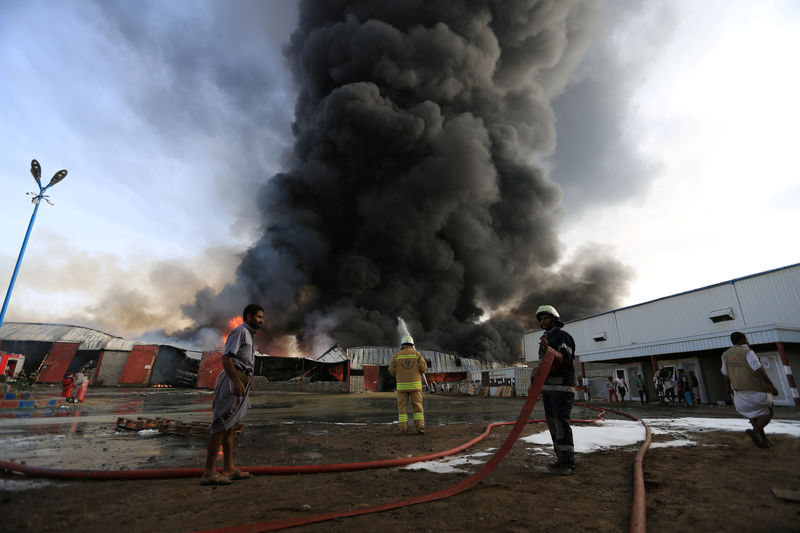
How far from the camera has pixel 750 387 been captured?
15.3 ft

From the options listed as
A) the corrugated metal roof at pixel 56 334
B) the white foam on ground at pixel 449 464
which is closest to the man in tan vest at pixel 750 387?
the white foam on ground at pixel 449 464

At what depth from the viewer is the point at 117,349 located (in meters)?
28.3

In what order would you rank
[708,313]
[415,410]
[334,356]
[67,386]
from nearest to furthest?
1. [415,410]
2. [67,386]
3. [708,313]
4. [334,356]

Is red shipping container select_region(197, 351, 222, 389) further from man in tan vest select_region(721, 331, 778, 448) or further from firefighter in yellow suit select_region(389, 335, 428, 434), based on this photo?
man in tan vest select_region(721, 331, 778, 448)

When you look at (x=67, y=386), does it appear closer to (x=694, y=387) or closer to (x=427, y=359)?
(x=694, y=387)

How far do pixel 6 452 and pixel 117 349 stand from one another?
3043 centimetres

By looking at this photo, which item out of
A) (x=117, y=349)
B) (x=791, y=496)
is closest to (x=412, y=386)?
(x=791, y=496)

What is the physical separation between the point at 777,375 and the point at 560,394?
58.4 feet

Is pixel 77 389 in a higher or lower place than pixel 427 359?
lower

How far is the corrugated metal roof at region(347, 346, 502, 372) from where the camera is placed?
121 feet

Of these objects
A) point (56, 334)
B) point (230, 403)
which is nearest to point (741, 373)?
point (230, 403)

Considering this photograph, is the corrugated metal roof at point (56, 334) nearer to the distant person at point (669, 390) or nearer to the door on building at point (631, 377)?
the door on building at point (631, 377)

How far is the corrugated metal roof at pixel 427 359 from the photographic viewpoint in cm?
3680

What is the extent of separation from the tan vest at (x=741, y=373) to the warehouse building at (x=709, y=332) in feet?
38.1
